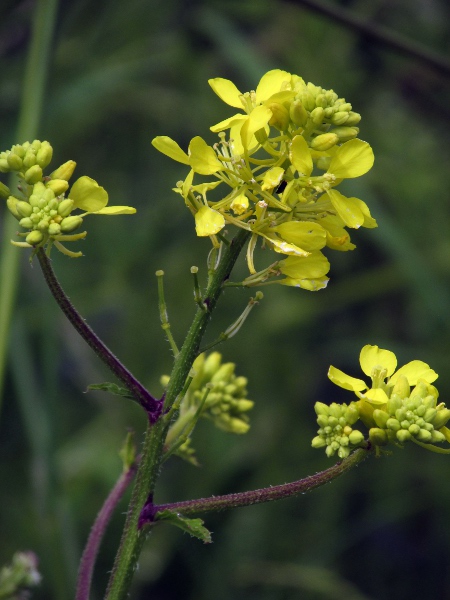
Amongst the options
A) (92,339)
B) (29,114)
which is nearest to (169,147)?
(92,339)

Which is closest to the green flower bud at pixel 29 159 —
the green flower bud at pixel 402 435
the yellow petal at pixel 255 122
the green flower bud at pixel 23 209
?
the green flower bud at pixel 23 209

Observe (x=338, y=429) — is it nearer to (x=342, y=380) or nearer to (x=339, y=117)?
(x=342, y=380)

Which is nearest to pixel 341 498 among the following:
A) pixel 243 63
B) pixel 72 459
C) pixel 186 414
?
pixel 72 459

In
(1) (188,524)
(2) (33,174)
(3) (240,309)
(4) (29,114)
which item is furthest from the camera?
(3) (240,309)

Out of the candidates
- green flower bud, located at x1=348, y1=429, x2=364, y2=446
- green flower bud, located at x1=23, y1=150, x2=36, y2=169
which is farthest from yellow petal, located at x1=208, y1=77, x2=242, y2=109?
green flower bud, located at x1=348, y1=429, x2=364, y2=446

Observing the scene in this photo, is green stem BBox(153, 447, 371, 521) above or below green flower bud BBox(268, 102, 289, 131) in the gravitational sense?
below

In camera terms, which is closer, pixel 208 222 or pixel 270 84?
pixel 208 222

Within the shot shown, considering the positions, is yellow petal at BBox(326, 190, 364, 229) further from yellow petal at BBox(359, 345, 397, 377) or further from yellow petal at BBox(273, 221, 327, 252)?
yellow petal at BBox(359, 345, 397, 377)
